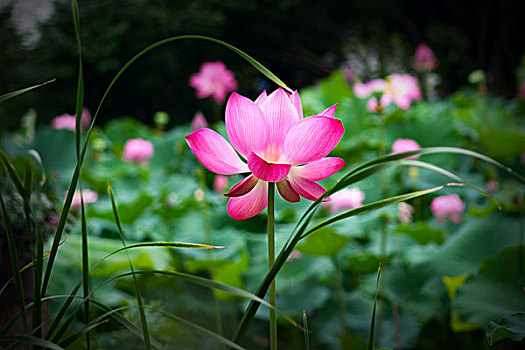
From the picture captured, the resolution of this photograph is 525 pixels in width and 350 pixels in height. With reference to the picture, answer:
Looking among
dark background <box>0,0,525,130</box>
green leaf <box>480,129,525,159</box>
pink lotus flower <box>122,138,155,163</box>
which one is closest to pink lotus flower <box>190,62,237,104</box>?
pink lotus flower <box>122,138,155,163</box>

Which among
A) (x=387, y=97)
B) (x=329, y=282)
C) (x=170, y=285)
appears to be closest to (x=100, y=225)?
(x=170, y=285)

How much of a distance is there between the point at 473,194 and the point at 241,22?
4473 millimetres

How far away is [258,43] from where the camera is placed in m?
5.38

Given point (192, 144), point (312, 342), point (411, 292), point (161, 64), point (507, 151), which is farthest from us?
point (161, 64)

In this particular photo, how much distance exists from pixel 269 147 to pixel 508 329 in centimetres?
22

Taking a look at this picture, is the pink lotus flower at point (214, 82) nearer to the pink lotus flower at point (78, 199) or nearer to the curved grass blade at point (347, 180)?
the pink lotus flower at point (78, 199)

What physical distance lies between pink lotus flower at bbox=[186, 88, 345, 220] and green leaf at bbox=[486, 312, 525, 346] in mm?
157

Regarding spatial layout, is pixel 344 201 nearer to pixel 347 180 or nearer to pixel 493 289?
pixel 493 289

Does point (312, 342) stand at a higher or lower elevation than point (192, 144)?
Answer: lower

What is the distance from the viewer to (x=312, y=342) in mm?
899

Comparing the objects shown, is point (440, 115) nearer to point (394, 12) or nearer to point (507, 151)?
point (507, 151)

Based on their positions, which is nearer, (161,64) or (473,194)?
(473,194)

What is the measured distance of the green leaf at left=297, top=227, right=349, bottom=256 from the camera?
647 mm

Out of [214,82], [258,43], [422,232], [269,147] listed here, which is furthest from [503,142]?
[258,43]
